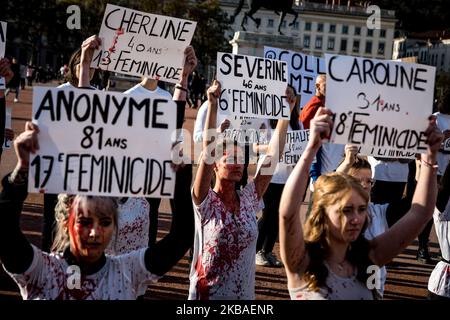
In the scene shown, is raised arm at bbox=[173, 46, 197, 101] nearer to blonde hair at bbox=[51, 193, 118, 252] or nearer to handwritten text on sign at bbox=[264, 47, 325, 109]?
blonde hair at bbox=[51, 193, 118, 252]

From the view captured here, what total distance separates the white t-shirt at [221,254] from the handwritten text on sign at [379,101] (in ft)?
2.50

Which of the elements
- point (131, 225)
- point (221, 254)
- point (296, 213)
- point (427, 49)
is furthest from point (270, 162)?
point (427, 49)

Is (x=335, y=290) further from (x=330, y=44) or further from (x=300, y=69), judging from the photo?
(x=330, y=44)

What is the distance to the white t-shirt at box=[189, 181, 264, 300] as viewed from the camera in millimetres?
3680

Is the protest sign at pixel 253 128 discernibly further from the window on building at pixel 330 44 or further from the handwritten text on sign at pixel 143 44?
the window on building at pixel 330 44

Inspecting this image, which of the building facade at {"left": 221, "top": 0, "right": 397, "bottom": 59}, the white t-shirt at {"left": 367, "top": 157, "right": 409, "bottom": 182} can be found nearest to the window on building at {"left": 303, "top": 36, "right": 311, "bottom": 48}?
the building facade at {"left": 221, "top": 0, "right": 397, "bottom": 59}

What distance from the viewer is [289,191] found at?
2.97m

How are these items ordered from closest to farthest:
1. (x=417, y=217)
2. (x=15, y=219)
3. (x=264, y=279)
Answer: (x=15, y=219), (x=417, y=217), (x=264, y=279)

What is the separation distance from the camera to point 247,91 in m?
6.08

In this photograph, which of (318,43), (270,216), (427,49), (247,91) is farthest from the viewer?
(318,43)

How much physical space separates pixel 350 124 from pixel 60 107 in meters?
1.31

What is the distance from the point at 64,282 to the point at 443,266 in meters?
2.43
